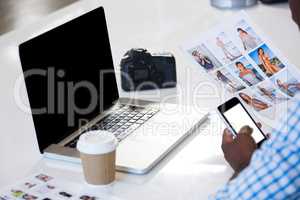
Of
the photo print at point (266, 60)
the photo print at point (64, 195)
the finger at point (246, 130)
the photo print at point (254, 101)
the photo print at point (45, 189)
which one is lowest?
the photo print at point (64, 195)

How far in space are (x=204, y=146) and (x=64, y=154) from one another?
1.05 feet

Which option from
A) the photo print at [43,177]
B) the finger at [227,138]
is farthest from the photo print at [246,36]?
the photo print at [43,177]

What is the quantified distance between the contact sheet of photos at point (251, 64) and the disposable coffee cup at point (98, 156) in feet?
1.48

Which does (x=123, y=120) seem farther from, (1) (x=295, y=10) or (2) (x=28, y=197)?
(1) (x=295, y=10)

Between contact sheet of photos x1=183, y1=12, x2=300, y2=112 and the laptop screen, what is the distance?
237 millimetres

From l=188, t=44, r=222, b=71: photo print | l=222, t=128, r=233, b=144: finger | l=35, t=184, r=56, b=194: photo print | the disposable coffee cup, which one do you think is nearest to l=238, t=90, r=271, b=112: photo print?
l=188, t=44, r=222, b=71: photo print

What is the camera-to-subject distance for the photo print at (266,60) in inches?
62.6

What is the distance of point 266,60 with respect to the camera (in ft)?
5.25

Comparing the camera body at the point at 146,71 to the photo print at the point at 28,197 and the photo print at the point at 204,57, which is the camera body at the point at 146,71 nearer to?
the photo print at the point at 204,57

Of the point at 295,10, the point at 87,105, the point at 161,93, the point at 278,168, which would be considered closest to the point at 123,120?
the point at 87,105

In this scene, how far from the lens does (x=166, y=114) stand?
1594 millimetres

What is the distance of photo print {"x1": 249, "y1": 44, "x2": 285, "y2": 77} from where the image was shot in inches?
62.6

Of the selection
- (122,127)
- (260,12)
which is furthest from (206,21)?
(122,127)

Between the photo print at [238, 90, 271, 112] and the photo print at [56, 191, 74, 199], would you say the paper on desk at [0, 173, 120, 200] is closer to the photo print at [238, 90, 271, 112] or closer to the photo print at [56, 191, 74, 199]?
the photo print at [56, 191, 74, 199]
